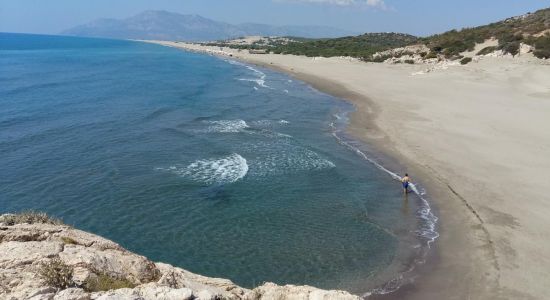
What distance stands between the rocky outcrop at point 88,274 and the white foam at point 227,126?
26933 mm

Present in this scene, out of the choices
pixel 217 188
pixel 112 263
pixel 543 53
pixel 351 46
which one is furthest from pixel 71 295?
pixel 351 46

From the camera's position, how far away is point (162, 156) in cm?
2862

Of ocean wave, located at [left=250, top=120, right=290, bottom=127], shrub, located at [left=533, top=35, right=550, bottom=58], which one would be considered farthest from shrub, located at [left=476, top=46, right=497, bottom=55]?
ocean wave, located at [left=250, top=120, right=290, bottom=127]

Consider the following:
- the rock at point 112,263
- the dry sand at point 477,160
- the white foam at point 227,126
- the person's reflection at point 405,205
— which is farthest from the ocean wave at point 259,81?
the rock at point 112,263

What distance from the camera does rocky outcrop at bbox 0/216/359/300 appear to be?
6.03 m

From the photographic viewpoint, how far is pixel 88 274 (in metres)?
6.80

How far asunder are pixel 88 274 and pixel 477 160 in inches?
968

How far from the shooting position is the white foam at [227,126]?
35844mm

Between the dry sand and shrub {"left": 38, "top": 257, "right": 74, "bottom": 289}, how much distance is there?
36.1 feet

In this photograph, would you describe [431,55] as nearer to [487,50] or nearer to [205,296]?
[487,50]

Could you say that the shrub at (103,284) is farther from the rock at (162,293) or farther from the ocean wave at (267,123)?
the ocean wave at (267,123)

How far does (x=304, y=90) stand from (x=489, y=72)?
24144 mm

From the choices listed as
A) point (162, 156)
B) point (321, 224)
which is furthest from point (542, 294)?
point (162, 156)

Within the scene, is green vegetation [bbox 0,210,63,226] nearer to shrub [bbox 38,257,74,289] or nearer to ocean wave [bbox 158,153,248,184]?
shrub [bbox 38,257,74,289]
